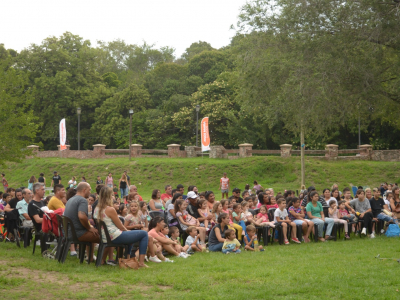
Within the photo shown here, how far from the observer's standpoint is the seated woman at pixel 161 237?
32.0 ft

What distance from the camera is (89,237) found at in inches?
337

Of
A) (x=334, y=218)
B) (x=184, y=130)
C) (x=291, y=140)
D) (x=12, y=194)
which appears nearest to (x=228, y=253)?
(x=334, y=218)

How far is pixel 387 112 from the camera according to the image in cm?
2017

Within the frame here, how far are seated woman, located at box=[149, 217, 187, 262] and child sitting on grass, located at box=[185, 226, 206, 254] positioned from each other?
0.67 m

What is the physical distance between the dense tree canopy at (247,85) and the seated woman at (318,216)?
3.94m

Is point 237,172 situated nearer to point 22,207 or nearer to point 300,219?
point 300,219

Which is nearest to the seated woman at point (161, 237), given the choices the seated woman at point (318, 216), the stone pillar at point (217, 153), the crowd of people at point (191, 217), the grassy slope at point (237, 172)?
the crowd of people at point (191, 217)

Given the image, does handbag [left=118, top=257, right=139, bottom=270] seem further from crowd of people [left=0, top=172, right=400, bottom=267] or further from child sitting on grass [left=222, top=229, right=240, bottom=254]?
child sitting on grass [left=222, top=229, right=240, bottom=254]

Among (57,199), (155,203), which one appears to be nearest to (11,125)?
(155,203)

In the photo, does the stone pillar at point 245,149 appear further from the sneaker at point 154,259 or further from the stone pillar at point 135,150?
the sneaker at point 154,259

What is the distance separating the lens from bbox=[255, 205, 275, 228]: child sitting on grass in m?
12.0

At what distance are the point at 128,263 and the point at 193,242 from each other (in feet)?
8.85

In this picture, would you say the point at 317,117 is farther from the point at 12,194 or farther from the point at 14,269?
the point at 14,269

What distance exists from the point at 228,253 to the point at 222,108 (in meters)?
34.8
